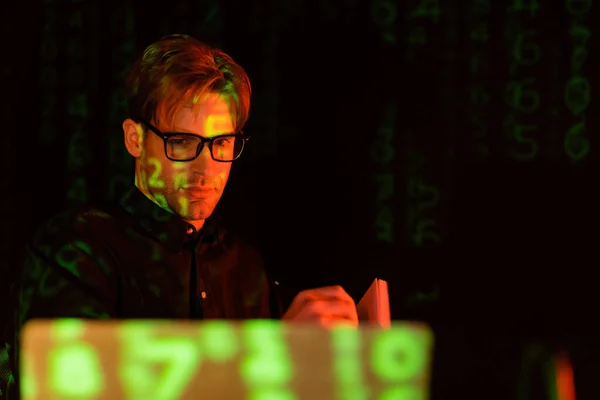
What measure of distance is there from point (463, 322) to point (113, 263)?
4.12 feet

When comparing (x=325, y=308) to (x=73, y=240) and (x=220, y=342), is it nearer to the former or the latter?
(x=220, y=342)

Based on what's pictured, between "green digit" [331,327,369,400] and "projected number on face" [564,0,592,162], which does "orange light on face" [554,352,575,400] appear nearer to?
"green digit" [331,327,369,400]

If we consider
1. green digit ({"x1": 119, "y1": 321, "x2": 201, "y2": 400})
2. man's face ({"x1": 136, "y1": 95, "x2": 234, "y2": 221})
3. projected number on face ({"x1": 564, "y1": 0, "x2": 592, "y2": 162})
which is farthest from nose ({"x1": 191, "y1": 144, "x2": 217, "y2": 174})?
projected number on face ({"x1": 564, "y1": 0, "x2": 592, "y2": 162})

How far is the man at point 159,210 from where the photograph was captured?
52.7 inches

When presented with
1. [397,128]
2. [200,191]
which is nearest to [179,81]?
[200,191]

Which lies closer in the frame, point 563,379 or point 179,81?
point 563,379

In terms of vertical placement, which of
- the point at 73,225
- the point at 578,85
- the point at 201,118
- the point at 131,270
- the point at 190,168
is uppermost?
the point at 578,85

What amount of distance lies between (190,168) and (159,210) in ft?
0.47

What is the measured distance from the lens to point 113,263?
1422 millimetres

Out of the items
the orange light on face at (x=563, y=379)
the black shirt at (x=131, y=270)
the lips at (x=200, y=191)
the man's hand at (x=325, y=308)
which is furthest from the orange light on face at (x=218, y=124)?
the orange light on face at (x=563, y=379)

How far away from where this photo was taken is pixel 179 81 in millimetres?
1380

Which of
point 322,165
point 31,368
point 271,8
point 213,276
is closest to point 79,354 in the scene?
point 31,368

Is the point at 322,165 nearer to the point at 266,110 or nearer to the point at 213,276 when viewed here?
the point at 266,110

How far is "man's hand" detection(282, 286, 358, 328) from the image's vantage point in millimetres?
1044
